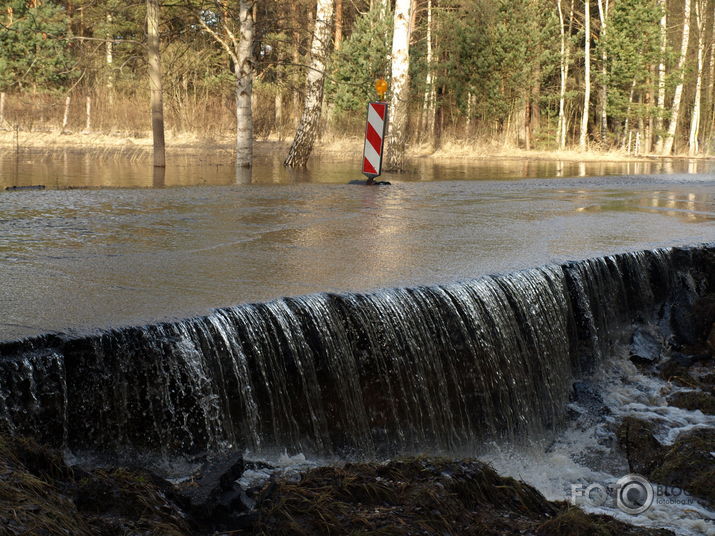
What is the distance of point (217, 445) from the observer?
490cm

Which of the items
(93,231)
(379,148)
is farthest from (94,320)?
(379,148)

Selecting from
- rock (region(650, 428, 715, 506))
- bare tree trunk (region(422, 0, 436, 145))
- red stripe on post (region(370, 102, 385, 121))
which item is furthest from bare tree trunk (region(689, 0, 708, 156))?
rock (region(650, 428, 715, 506))

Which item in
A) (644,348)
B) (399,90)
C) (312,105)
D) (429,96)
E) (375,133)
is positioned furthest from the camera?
(429,96)

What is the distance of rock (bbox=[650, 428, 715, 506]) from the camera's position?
17.4 feet

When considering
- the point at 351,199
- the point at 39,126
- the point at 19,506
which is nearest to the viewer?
the point at 19,506

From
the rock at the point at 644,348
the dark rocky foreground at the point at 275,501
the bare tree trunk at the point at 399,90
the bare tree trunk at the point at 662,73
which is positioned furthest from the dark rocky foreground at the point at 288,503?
the bare tree trunk at the point at 662,73

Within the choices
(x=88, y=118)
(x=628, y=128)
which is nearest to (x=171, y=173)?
(x=88, y=118)

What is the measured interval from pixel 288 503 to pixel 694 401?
4.65m

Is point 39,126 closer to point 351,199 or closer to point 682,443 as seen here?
point 351,199

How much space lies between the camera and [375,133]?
552 inches

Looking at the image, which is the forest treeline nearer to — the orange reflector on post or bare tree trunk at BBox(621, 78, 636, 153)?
bare tree trunk at BBox(621, 78, 636, 153)

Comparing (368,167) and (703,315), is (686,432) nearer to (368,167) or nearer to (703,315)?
(703,315)

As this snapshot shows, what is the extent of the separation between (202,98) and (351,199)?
2330cm

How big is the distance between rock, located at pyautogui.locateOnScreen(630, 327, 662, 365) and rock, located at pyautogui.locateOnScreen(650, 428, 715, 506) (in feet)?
7.75
